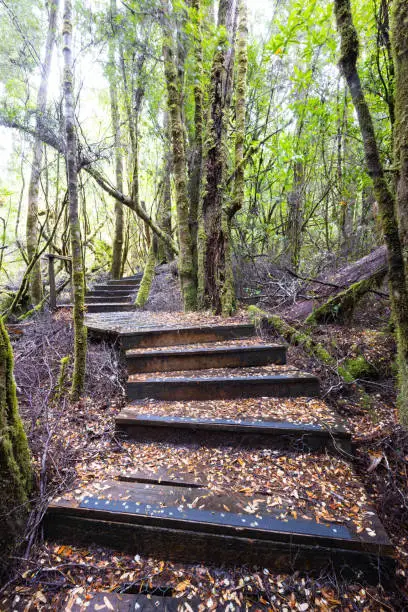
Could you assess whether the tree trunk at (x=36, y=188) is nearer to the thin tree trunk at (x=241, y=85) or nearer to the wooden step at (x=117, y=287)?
the wooden step at (x=117, y=287)

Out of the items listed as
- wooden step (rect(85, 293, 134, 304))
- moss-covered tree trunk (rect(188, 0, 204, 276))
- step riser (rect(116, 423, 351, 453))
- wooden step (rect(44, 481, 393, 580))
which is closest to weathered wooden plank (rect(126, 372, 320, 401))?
step riser (rect(116, 423, 351, 453))

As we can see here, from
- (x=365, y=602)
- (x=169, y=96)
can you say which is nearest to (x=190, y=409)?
(x=365, y=602)

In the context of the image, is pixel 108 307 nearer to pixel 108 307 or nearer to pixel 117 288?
pixel 108 307

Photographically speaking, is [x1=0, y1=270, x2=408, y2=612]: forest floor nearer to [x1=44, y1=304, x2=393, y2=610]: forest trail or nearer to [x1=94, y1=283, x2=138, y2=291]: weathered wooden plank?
[x1=44, y1=304, x2=393, y2=610]: forest trail

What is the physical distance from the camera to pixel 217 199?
171 inches

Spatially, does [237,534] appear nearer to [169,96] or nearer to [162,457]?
[162,457]

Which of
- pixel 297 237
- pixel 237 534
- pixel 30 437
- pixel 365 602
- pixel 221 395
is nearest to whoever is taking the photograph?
pixel 365 602

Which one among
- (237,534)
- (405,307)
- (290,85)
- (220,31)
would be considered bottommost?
(237,534)

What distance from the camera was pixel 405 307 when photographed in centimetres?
183

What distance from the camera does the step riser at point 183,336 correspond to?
121 inches

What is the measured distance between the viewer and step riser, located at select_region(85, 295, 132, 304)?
7207 millimetres

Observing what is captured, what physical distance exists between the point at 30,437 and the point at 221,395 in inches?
55.3

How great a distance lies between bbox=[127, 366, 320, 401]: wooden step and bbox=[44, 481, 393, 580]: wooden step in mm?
882

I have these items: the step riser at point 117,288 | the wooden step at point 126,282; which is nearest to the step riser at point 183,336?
the step riser at point 117,288
